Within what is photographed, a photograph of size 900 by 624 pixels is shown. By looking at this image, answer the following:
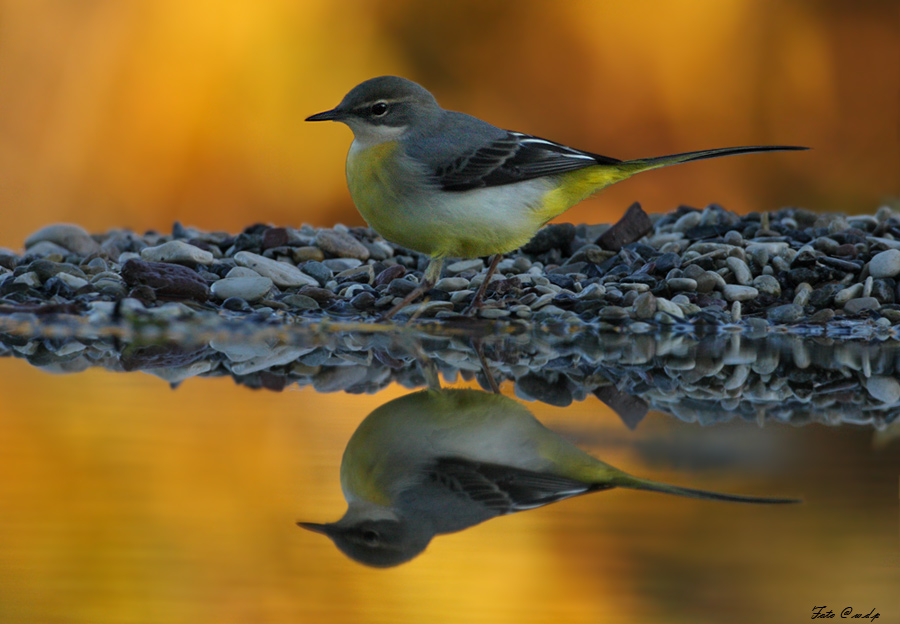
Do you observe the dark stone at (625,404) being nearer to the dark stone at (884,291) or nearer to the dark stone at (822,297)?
the dark stone at (822,297)

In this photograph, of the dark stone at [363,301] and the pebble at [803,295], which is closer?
the dark stone at [363,301]

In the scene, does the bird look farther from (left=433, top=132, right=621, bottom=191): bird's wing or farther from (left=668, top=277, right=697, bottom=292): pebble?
(left=668, top=277, right=697, bottom=292): pebble

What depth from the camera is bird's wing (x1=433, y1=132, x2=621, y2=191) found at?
412 cm

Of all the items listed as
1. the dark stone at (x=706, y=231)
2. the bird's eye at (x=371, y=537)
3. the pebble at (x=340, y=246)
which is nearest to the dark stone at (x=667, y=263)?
the dark stone at (x=706, y=231)

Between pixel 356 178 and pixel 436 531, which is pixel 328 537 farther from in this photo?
pixel 356 178

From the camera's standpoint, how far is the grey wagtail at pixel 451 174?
4.07m

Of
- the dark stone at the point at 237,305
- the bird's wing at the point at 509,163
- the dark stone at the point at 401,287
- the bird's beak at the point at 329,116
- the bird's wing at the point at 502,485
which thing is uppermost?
the bird's beak at the point at 329,116

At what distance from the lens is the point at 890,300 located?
4.56 metres

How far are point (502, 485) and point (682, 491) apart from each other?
14.2 inches

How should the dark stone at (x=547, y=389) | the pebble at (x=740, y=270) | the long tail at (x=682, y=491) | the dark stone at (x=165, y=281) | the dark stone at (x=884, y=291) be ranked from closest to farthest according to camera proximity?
the long tail at (x=682, y=491) < the dark stone at (x=547, y=389) < the dark stone at (x=165, y=281) < the dark stone at (x=884, y=291) < the pebble at (x=740, y=270)

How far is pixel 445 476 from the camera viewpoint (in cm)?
209

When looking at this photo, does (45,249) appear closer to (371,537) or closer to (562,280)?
(562,280)

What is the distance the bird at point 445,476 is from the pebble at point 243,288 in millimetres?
1872

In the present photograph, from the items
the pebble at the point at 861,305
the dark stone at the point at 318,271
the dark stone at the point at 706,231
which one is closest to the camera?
the pebble at the point at 861,305
